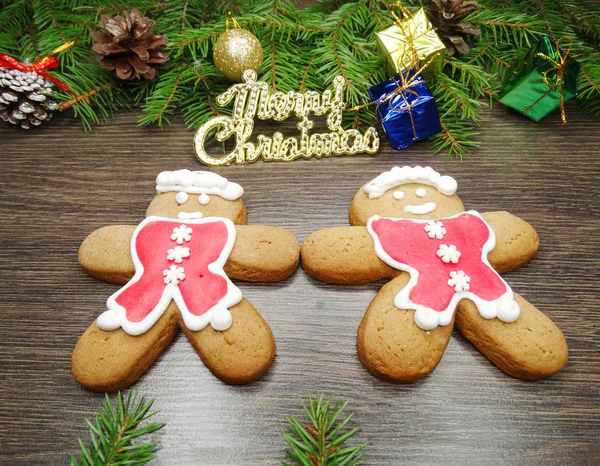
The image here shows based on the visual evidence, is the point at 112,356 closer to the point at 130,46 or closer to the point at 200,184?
the point at 200,184

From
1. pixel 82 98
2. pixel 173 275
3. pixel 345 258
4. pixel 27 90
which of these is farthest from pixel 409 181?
pixel 27 90

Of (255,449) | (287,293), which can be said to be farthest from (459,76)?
(255,449)

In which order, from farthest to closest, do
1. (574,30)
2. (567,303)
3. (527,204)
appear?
1. (574,30)
2. (527,204)
3. (567,303)

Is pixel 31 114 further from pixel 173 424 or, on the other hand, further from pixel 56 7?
pixel 173 424

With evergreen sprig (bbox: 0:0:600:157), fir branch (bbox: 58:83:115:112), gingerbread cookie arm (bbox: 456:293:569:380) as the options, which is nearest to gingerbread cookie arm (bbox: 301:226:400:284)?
gingerbread cookie arm (bbox: 456:293:569:380)

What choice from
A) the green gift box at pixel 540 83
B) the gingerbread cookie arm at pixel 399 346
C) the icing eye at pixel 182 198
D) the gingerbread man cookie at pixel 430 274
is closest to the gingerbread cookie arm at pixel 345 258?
the gingerbread man cookie at pixel 430 274

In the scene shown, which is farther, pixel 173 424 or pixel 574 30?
pixel 574 30

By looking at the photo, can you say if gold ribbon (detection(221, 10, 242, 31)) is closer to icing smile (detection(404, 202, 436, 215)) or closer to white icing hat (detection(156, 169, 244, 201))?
white icing hat (detection(156, 169, 244, 201))
